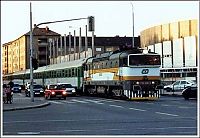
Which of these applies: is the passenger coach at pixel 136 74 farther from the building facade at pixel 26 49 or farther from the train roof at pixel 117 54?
the building facade at pixel 26 49

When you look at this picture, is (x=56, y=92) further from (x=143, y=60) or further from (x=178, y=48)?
(x=178, y=48)

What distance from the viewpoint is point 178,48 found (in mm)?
92750

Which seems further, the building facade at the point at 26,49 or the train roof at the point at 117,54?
the building facade at the point at 26,49

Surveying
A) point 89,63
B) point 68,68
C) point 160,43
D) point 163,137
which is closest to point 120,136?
point 163,137

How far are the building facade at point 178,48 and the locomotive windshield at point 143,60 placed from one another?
151 ft

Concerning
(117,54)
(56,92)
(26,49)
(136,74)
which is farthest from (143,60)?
(26,49)

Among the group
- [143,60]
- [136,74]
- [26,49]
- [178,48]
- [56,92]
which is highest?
[26,49]

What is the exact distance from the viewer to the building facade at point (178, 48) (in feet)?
293

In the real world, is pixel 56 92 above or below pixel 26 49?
below

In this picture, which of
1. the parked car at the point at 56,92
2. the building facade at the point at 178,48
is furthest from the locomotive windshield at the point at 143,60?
the building facade at the point at 178,48

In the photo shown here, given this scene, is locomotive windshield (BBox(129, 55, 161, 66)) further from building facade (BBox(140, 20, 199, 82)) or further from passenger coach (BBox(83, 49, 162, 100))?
building facade (BBox(140, 20, 199, 82))

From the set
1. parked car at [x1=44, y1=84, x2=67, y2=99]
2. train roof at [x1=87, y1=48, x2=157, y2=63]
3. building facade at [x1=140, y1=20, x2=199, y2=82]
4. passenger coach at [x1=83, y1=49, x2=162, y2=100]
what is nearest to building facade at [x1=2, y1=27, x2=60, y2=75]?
building facade at [x1=140, y1=20, x2=199, y2=82]

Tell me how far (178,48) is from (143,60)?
52931mm

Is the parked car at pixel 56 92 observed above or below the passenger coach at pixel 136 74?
below
